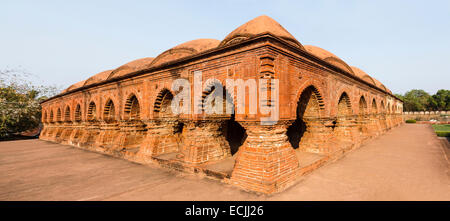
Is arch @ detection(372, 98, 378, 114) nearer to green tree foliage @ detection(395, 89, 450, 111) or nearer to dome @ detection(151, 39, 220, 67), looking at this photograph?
dome @ detection(151, 39, 220, 67)

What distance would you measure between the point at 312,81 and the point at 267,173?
3.73 m

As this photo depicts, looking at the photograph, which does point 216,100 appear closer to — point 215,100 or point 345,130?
point 215,100

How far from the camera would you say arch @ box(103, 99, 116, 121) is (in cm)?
1097

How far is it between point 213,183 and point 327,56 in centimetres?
995

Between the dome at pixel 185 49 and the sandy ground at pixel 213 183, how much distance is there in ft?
16.3

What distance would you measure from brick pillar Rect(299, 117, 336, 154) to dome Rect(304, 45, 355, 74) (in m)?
5.03

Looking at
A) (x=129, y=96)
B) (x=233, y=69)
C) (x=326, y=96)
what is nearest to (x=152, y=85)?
(x=129, y=96)

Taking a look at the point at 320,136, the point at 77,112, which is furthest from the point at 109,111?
the point at 320,136

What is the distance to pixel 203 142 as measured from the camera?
6391 millimetres

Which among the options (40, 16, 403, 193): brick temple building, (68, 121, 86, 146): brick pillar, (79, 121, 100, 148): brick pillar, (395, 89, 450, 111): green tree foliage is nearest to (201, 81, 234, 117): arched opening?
(40, 16, 403, 193): brick temple building

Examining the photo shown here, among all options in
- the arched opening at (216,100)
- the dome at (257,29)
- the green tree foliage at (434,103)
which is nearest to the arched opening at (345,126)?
the dome at (257,29)

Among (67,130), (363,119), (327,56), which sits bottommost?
(67,130)

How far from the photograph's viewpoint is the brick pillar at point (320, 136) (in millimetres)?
7211
